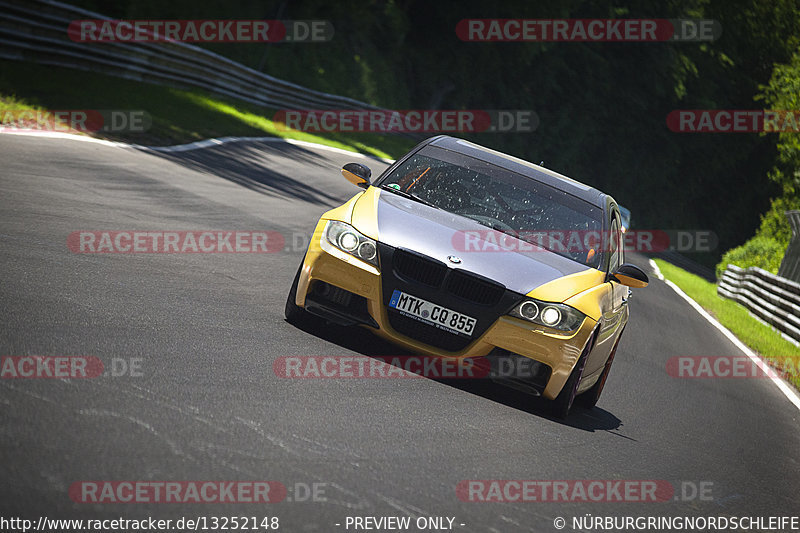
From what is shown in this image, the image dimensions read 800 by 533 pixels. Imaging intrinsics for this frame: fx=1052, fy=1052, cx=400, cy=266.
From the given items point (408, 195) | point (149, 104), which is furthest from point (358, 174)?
point (149, 104)

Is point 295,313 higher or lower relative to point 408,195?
lower

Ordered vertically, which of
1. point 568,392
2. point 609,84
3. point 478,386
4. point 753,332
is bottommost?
point 753,332

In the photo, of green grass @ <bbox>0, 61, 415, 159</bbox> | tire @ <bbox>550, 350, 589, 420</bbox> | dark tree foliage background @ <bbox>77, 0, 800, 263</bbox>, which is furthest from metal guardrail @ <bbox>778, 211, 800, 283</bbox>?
dark tree foliage background @ <bbox>77, 0, 800, 263</bbox>

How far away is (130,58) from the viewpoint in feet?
81.5

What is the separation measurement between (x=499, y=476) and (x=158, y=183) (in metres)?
9.51

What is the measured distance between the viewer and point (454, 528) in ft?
14.8

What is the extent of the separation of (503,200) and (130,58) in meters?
18.8

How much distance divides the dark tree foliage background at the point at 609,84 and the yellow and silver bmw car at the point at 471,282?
3741 cm

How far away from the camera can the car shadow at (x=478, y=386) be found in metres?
7.24

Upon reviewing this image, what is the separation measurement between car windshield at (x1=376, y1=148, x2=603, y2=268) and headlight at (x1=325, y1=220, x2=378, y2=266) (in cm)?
87

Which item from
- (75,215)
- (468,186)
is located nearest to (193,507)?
(468,186)

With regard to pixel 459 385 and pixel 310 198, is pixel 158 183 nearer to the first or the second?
pixel 310 198

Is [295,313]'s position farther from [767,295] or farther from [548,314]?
[767,295]

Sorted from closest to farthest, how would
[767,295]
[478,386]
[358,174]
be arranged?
1. [478,386]
2. [358,174]
3. [767,295]
